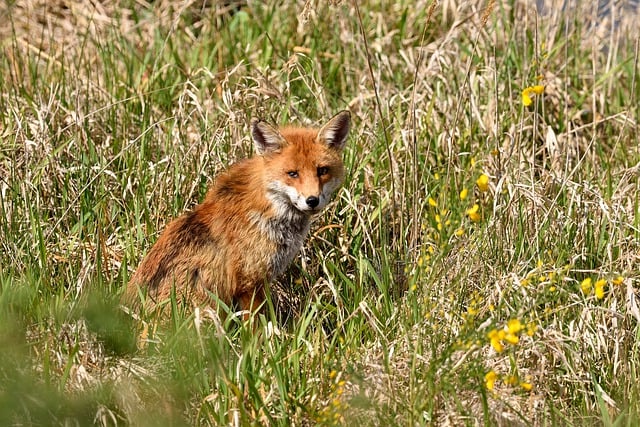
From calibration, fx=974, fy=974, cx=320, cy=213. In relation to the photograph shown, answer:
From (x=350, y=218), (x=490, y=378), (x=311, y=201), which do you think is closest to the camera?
(x=490, y=378)

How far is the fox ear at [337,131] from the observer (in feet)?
18.0

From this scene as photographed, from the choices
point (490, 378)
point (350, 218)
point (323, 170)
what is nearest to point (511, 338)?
point (490, 378)

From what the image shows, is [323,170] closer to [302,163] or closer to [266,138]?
[302,163]

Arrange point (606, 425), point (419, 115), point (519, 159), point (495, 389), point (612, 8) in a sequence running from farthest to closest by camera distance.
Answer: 1. point (612, 8)
2. point (419, 115)
3. point (519, 159)
4. point (495, 389)
5. point (606, 425)

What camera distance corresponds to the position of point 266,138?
215 inches

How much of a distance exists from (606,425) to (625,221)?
6.19 ft

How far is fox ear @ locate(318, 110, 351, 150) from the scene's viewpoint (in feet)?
18.0

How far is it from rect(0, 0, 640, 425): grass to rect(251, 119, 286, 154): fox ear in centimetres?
65

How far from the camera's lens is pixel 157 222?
5.98 meters

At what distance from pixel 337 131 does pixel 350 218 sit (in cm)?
66

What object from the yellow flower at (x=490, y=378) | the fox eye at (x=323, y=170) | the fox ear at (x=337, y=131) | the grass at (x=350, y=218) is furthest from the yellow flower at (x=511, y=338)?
the fox ear at (x=337, y=131)

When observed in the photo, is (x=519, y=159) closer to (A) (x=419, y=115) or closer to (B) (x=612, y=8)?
(A) (x=419, y=115)

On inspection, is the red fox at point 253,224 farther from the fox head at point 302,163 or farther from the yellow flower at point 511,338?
the yellow flower at point 511,338

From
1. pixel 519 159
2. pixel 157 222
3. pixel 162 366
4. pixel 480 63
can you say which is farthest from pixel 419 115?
pixel 162 366
